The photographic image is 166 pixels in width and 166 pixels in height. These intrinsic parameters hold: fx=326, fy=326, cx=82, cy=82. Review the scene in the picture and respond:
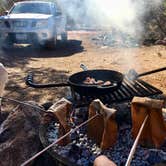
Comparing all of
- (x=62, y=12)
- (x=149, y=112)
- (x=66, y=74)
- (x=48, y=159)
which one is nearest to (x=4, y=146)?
(x=48, y=159)

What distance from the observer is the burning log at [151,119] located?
3.30m

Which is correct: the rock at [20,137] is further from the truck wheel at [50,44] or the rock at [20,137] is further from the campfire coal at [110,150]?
the truck wheel at [50,44]

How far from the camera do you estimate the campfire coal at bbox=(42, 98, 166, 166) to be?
10.6 feet

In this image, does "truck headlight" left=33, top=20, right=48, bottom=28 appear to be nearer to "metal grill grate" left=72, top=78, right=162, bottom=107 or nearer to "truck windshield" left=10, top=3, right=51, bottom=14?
"truck windshield" left=10, top=3, right=51, bottom=14

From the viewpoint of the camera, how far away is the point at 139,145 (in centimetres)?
348

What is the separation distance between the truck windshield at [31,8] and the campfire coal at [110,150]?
8844 mm

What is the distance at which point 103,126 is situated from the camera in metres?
3.61

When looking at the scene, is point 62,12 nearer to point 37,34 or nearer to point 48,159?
point 37,34

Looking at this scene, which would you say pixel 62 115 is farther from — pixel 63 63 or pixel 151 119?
pixel 63 63

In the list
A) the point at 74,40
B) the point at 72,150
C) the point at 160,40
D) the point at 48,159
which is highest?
the point at 72,150

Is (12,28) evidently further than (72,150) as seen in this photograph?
Yes

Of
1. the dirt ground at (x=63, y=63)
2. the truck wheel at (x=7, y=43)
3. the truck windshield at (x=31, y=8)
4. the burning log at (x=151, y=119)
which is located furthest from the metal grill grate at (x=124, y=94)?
the truck windshield at (x=31, y=8)

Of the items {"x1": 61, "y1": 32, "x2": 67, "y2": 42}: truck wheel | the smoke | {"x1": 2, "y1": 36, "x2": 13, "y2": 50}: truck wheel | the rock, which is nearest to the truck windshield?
the smoke

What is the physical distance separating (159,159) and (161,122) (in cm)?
37
